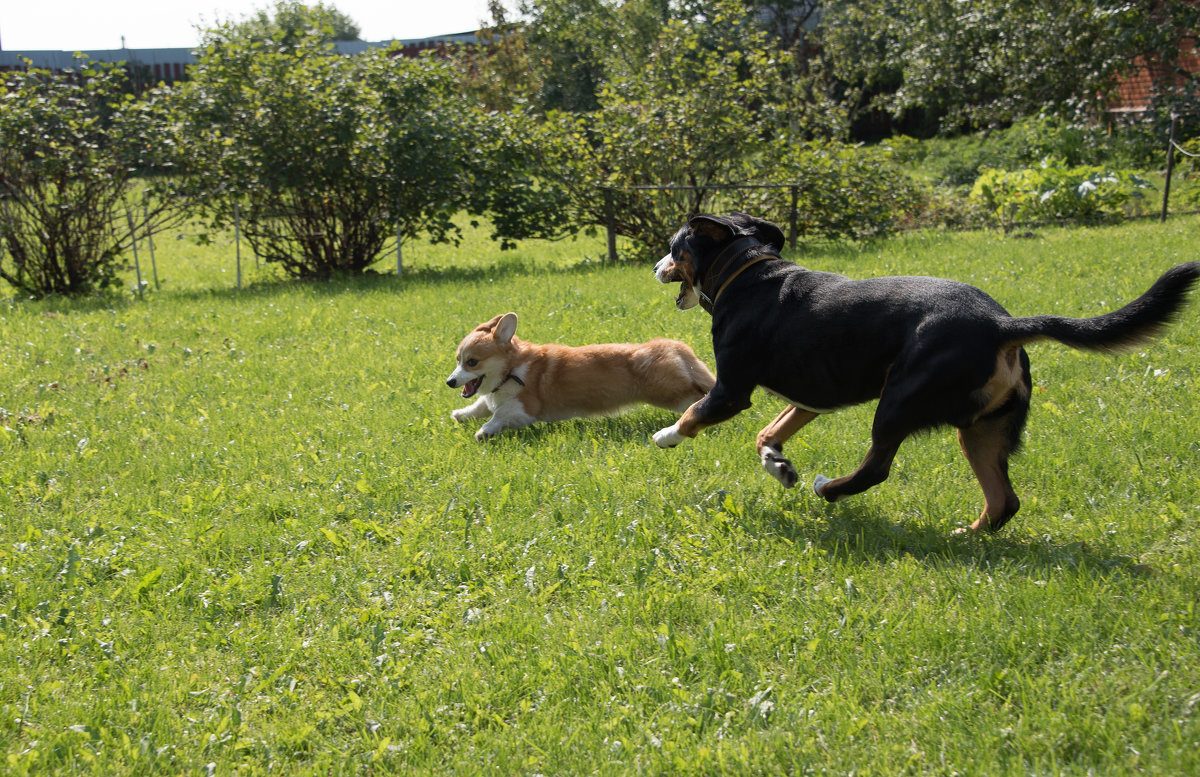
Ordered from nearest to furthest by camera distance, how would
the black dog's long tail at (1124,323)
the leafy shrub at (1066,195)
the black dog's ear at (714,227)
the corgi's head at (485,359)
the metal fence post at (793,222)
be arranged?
the black dog's long tail at (1124,323) → the black dog's ear at (714,227) → the corgi's head at (485,359) → the metal fence post at (793,222) → the leafy shrub at (1066,195)

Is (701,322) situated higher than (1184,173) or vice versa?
(1184,173)

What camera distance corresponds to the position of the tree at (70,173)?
1295 centimetres

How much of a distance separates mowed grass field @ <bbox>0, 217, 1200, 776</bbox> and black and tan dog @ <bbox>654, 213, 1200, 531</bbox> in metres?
0.47

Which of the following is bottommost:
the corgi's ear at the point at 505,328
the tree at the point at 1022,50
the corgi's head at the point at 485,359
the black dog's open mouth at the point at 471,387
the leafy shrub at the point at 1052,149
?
the black dog's open mouth at the point at 471,387

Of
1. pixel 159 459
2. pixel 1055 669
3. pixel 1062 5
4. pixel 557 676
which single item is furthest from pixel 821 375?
pixel 1062 5

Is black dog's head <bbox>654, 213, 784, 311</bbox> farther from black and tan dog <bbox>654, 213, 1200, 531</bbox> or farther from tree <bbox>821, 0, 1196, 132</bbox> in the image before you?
tree <bbox>821, 0, 1196, 132</bbox>

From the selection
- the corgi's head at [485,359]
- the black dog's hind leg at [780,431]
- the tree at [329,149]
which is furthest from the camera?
the tree at [329,149]

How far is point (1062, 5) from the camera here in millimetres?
19281

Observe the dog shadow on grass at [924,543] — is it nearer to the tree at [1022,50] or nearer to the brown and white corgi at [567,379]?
the brown and white corgi at [567,379]

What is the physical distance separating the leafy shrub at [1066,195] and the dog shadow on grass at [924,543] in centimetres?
1264

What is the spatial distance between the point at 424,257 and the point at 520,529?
1276 centimetres

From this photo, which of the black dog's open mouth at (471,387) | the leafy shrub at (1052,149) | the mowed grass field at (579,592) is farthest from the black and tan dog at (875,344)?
the leafy shrub at (1052,149)

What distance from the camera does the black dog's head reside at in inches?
200

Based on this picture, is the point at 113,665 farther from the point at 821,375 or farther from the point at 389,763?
the point at 821,375
